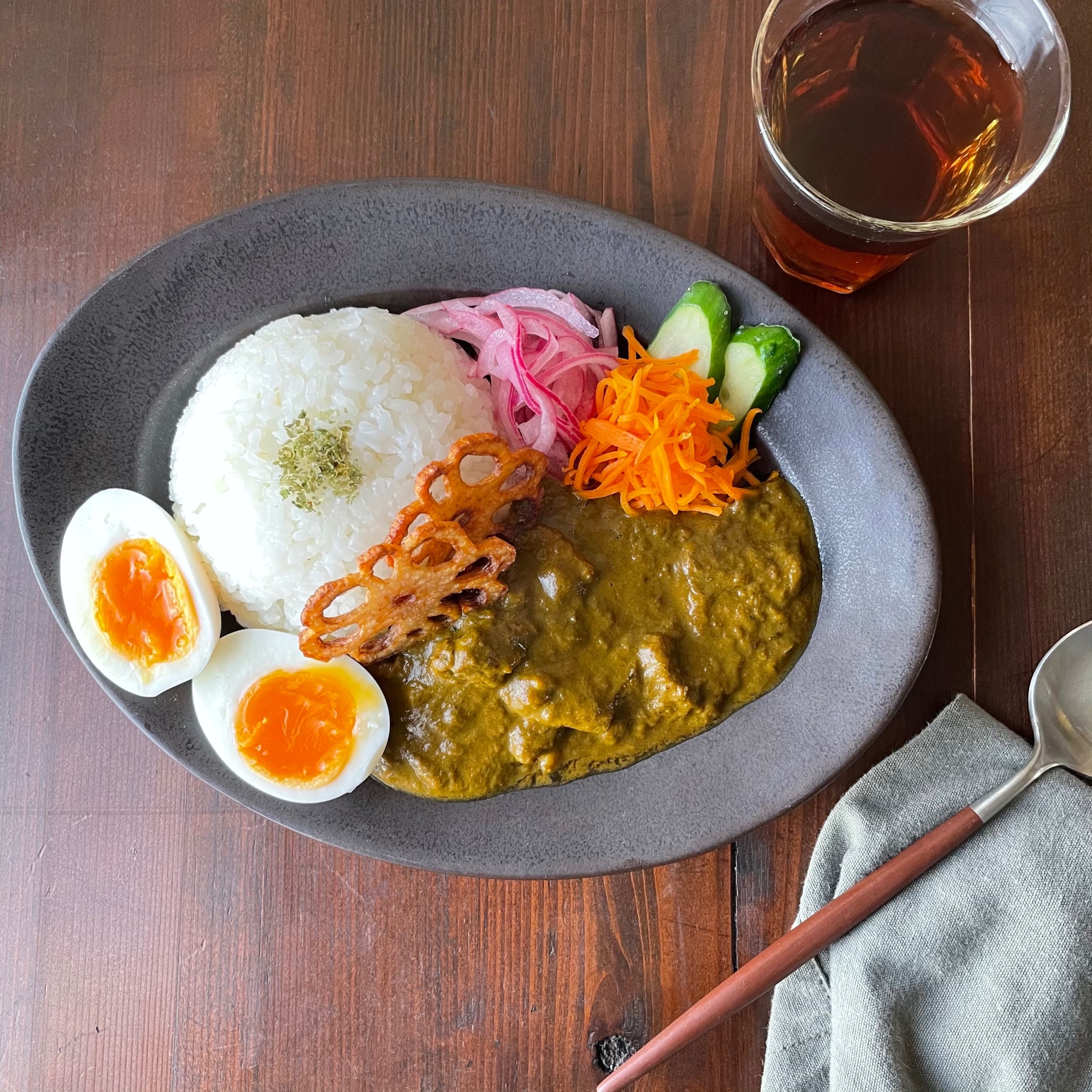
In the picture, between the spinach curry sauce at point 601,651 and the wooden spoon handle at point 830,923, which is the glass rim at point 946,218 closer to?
the spinach curry sauce at point 601,651

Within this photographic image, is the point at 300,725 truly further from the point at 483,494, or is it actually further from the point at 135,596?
the point at 483,494

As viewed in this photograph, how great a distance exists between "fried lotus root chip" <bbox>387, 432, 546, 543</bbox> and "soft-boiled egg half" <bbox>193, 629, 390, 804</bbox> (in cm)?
31

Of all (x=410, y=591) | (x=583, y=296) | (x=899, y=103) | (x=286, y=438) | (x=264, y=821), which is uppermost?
(x=899, y=103)

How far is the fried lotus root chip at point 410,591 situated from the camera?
164cm

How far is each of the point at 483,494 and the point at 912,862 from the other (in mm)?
1116

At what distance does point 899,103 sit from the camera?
5.41ft

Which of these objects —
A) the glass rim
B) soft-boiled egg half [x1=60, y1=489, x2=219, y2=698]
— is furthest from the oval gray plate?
the glass rim

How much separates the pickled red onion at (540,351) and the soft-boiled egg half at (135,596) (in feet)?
2.29

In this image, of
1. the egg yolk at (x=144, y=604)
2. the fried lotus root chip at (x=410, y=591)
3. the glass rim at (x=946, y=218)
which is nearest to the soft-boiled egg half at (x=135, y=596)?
the egg yolk at (x=144, y=604)

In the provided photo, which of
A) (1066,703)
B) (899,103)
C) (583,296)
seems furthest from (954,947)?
(899,103)

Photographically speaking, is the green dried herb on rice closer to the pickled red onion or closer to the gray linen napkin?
the pickled red onion

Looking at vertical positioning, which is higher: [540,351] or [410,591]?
[540,351]

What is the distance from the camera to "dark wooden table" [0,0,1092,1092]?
6.46 feet

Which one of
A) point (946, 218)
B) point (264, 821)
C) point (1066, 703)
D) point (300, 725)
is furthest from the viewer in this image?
point (264, 821)
